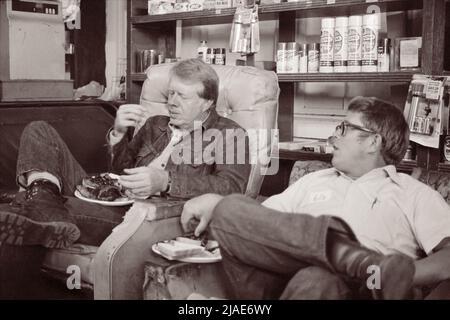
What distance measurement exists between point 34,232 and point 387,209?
3.24 feet

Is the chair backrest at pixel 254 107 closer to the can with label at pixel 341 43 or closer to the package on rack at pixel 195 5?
the can with label at pixel 341 43

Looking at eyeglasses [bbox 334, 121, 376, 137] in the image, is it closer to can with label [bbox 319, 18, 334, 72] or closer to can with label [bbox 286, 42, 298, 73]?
can with label [bbox 319, 18, 334, 72]

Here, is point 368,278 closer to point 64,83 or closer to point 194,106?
point 194,106

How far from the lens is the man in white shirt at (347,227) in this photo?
1.19m

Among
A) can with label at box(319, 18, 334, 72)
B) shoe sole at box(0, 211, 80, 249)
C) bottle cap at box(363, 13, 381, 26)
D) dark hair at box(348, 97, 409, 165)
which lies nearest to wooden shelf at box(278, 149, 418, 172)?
can with label at box(319, 18, 334, 72)

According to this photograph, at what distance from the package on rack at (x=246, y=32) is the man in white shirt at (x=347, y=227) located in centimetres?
120

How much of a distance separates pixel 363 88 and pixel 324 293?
5.87 ft

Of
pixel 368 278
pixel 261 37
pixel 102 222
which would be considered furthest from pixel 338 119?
pixel 368 278

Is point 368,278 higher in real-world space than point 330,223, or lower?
lower

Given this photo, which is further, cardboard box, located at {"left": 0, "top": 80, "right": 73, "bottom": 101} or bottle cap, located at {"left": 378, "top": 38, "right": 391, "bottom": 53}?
cardboard box, located at {"left": 0, "top": 80, "right": 73, "bottom": 101}

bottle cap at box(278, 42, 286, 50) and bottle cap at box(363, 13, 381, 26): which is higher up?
bottle cap at box(363, 13, 381, 26)

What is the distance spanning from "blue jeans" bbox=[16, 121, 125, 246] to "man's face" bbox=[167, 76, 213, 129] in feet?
1.25

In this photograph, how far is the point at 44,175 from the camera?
197 centimetres

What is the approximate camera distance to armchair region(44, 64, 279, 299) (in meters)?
1.59
